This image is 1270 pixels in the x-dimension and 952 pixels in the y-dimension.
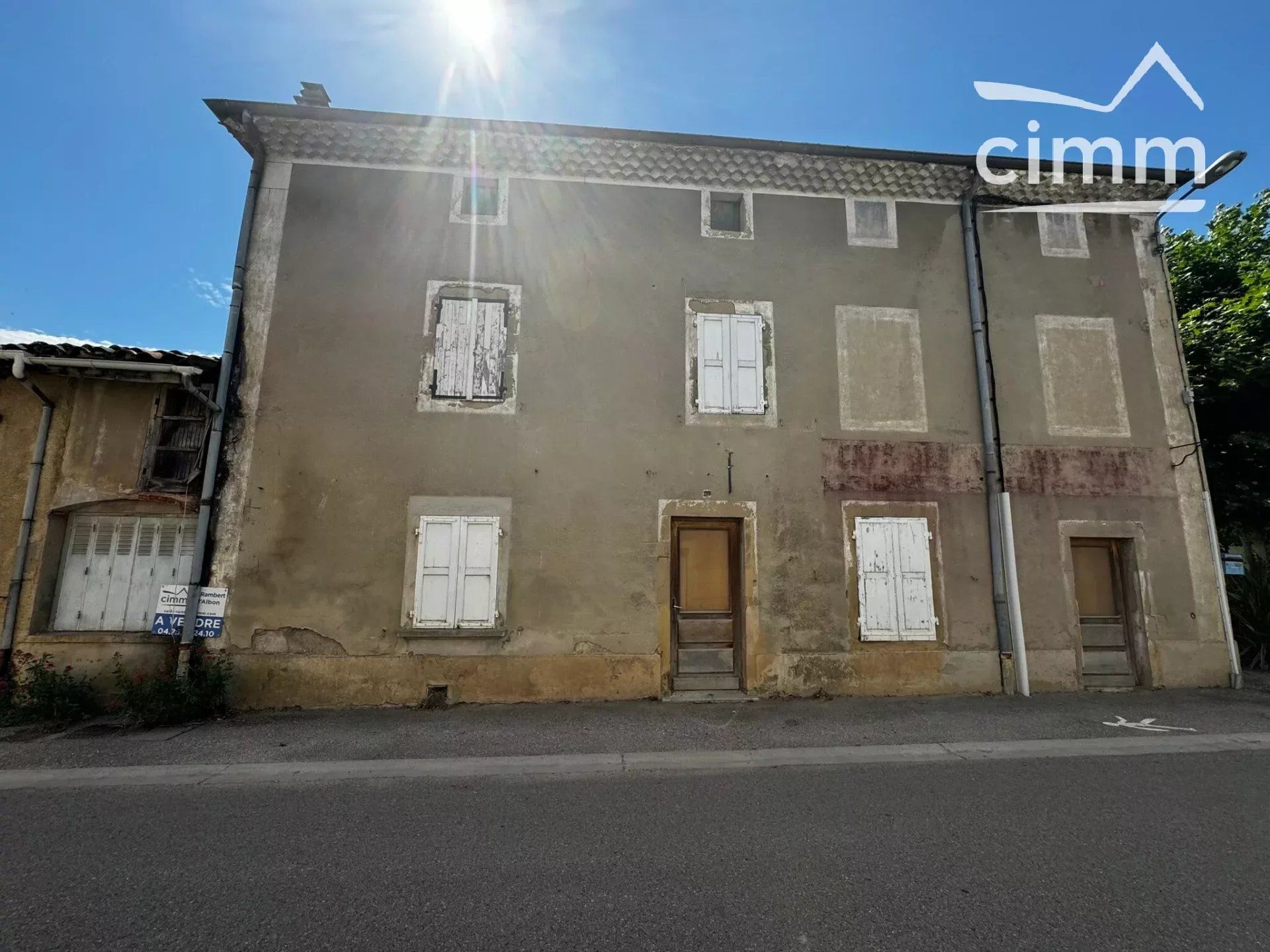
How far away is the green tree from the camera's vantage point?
8.73 meters

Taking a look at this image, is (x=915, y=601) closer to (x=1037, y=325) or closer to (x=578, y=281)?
(x=1037, y=325)

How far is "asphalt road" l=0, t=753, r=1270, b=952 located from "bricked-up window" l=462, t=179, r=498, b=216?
21.3 feet

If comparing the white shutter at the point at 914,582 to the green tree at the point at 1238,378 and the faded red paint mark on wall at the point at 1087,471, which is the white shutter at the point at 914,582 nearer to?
the faded red paint mark on wall at the point at 1087,471

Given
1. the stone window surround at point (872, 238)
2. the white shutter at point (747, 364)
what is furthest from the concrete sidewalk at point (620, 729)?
the stone window surround at point (872, 238)

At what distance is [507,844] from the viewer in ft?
10.9

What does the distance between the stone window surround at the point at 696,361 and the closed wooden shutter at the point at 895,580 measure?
1.83 metres

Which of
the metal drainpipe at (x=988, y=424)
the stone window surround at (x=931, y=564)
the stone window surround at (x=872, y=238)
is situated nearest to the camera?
the stone window surround at (x=931, y=564)

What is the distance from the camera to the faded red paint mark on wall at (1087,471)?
24.6 ft

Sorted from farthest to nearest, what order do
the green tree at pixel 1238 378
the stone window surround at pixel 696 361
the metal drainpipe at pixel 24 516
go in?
the green tree at pixel 1238 378, the stone window surround at pixel 696 361, the metal drainpipe at pixel 24 516

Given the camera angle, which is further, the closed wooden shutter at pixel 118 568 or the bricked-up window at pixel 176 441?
the bricked-up window at pixel 176 441

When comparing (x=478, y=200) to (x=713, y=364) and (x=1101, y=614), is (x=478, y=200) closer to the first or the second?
(x=713, y=364)

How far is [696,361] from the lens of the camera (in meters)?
7.34

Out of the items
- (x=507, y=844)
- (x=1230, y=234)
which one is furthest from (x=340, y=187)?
(x=1230, y=234)

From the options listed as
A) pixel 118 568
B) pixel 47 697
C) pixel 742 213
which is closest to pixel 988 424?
pixel 742 213
